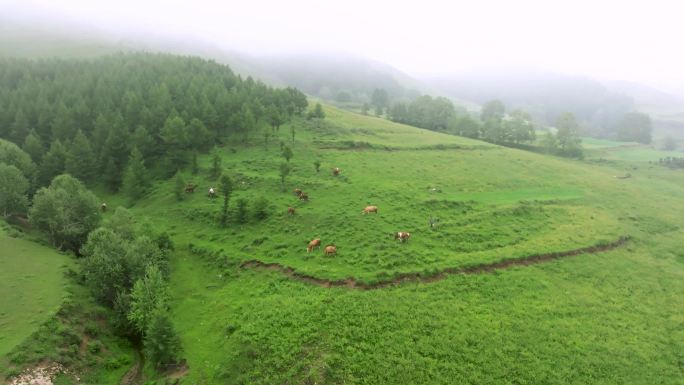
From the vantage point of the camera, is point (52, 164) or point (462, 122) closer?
point (52, 164)

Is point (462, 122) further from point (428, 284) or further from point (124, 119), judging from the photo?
point (428, 284)

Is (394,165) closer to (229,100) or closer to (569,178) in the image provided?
(569,178)

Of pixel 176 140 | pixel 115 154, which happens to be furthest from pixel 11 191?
pixel 176 140

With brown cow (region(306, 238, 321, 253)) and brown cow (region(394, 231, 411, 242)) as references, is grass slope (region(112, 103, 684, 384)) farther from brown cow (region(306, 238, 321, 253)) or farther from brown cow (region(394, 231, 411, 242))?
brown cow (region(394, 231, 411, 242))

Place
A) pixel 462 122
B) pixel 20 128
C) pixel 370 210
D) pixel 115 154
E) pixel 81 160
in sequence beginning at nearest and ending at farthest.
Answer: pixel 370 210, pixel 81 160, pixel 115 154, pixel 20 128, pixel 462 122

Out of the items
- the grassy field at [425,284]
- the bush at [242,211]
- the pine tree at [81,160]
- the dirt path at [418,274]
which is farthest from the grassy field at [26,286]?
the pine tree at [81,160]

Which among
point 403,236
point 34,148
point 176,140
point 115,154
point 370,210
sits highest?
point 176,140
